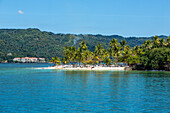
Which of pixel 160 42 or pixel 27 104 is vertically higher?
pixel 160 42

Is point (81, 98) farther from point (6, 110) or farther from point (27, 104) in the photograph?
point (6, 110)

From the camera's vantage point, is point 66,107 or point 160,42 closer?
point 66,107

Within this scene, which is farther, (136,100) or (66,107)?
(136,100)

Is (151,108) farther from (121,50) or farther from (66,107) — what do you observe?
(121,50)

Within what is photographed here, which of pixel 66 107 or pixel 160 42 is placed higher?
pixel 160 42

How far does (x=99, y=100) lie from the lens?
45.4 meters

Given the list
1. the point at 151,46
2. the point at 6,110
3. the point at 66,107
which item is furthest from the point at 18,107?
the point at 151,46

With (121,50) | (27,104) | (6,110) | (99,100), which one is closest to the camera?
(6,110)

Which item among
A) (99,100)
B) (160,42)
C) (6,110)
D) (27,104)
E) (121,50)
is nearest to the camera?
(6,110)

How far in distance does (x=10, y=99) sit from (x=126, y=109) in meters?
21.2

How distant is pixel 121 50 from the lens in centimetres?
19788

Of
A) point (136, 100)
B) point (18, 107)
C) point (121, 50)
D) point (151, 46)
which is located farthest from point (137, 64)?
point (18, 107)

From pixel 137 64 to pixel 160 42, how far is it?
20278mm

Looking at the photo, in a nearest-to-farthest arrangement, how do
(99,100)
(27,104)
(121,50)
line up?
(27,104)
(99,100)
(121,50)
